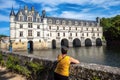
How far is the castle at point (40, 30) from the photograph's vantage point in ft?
178

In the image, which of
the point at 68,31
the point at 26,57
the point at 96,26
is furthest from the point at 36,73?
the point at 96,26

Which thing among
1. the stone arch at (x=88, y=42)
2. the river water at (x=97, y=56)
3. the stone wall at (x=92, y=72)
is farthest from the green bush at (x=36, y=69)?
the stone arch at (x=88, y=42)

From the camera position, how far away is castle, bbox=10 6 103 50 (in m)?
54.3

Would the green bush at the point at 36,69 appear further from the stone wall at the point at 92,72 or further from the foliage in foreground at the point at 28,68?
the stone wall at the point at 92,72

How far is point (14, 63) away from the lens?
992 cm

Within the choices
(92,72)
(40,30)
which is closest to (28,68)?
(92,72)

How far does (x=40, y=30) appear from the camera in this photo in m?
58.2

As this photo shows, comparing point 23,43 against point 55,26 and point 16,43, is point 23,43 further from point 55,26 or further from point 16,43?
point 55,26

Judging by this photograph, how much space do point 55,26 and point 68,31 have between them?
6.53 meters

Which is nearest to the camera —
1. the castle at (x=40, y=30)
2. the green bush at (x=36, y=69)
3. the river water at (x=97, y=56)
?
the green bush at (x=36, y=69)

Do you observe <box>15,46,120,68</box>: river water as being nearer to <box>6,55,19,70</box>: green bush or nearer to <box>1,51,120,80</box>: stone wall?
<box>6,55,19,70</box>: green bush

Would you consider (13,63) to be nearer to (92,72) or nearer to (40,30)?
(92,72)

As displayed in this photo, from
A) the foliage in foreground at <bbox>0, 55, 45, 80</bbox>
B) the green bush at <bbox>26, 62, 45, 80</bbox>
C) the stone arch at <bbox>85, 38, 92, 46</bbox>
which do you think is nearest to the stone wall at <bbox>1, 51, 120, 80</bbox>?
the green bush at <bbox>26, 62, 45, 80</bbox>

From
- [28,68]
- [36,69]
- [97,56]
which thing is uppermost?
[36,69]
